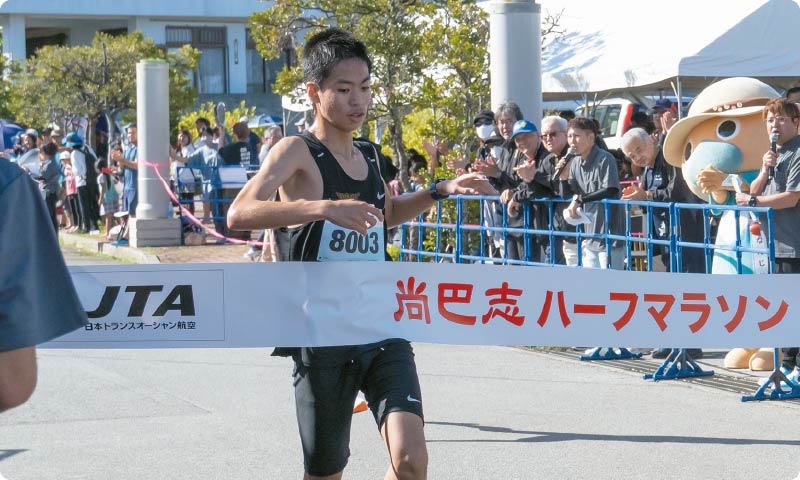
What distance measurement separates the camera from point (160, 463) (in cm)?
673

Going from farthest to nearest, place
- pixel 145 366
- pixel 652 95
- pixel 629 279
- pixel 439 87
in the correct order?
pixel 652 95
pixel 439 87
pixel 145 366
pixel 629 279

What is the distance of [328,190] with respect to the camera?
15.4ft

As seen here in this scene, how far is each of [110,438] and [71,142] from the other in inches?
630

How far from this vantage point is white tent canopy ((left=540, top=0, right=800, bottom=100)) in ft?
56.9

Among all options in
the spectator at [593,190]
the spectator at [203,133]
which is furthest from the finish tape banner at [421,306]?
the spectator at [203,133]

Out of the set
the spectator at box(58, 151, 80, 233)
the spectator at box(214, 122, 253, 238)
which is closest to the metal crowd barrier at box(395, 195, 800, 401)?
the spectator at box(214, 122, 253, 238)

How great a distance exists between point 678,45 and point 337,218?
1420cm

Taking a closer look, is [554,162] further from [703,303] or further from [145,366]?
[703,303]

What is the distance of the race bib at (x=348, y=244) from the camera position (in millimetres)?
4871

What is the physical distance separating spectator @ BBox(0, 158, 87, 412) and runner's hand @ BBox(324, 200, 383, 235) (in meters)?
1.98

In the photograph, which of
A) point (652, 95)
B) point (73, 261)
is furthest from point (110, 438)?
point (652, 95)

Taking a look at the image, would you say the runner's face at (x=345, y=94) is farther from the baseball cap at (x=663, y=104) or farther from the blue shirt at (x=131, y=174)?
the blue shirt at (x=131, y=174)

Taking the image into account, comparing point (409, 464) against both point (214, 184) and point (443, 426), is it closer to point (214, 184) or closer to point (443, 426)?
point (443, 426)

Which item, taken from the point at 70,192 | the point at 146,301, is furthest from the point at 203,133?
the point at 146,301
